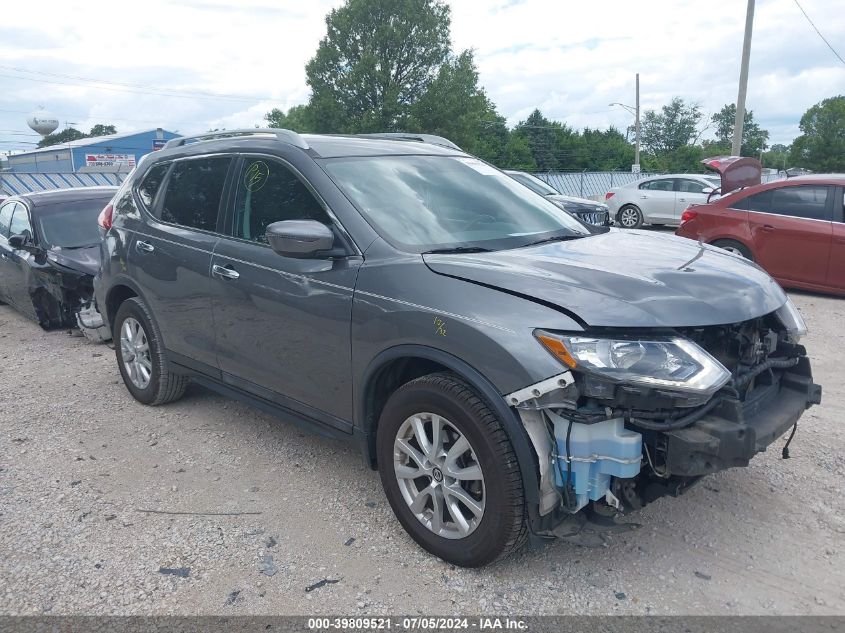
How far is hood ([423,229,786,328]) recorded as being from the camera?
108 inches

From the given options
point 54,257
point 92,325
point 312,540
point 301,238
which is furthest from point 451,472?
point 54,257

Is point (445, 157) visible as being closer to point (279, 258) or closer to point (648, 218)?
point (279, 258)

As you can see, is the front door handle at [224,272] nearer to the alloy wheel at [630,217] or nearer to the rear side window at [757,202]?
the rear side window at [757,202]

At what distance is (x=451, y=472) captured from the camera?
9.87ft

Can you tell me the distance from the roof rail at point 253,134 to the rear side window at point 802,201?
7065mm

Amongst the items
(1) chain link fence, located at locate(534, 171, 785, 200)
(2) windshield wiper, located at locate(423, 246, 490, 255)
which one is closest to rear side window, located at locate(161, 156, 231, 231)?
(2) windshield wiper, located at locate(423, 246, 490, 255)

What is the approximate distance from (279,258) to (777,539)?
282cm

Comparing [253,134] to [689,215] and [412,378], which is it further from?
[689,215]

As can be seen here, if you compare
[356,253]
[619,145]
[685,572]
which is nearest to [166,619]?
[356,253]

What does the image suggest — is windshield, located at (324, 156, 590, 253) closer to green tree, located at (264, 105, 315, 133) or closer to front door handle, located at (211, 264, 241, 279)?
front door handle, located at (211, 264, 241, 279)

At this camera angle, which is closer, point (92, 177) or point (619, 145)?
point (92, 177)

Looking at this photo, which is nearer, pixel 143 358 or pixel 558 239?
pixel 558 239

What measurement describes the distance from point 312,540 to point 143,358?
2.44 metres

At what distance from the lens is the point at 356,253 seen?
3.40 metres
